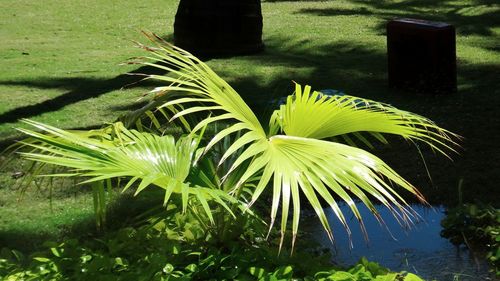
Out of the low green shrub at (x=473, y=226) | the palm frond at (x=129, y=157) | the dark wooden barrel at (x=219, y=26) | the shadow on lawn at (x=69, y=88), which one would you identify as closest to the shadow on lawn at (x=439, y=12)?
the dark wooden barrel at (x=219, y=26)

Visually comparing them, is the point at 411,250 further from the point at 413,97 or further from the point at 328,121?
the point at 413,97

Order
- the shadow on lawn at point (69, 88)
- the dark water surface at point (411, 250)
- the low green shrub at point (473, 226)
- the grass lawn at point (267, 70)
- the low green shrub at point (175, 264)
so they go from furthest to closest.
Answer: the shadow on lawn at point (69, 88)
the grass lawn at point (267, 70)
the low green shrub at point (473, 226)
the dark water surface at point (411, 250)
the low green shrub at point (175, 264)

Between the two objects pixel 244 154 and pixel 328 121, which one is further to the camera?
pixel 328 121

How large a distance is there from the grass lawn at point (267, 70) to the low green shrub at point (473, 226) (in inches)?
30.6

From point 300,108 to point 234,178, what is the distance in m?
0.44

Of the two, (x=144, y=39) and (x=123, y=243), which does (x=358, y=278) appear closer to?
(x=123, y=243)

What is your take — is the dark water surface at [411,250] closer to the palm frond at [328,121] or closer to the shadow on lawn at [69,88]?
the palm frond at [328,121]

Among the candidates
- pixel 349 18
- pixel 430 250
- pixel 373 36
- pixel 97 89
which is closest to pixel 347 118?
pixel 430 250

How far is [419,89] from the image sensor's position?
9219mm

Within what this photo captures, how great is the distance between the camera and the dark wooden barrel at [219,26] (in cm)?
1122

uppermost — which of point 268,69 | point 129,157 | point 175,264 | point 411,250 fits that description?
point 129,157

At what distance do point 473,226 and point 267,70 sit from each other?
5.48 meters

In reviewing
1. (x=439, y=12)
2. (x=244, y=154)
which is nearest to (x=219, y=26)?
(x=439, y=12)

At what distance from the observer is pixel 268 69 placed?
10.6 meters
